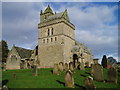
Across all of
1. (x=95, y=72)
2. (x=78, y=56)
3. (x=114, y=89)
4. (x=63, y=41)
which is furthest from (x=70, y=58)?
(x=114, y=89)

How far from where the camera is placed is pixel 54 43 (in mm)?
35219

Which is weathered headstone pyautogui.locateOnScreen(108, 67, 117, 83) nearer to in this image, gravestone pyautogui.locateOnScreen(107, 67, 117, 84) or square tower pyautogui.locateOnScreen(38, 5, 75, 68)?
gravestone pyautogui.locateOnScreen(107, 67, 117, 84)

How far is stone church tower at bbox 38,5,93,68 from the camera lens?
34062 millimetres

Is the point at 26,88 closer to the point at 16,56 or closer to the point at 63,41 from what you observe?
the point at 63,41

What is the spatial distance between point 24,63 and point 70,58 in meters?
11.3

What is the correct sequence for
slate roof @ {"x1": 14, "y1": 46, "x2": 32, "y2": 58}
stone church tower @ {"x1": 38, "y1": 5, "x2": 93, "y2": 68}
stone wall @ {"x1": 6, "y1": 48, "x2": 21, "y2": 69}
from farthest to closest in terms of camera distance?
slate roof @ {"x1": 14, "y1": 46, "x2": 32, "y2": 58}
stone wall @ {"x1": 6, "y1": 48, "x2": 21, "y2": 69}
stone church tower @ {"x1": 38, "y1": 5, "x2": 93, "y2": 68}

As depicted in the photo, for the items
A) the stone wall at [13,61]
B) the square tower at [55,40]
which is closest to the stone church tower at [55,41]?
the square tower at [55,40]

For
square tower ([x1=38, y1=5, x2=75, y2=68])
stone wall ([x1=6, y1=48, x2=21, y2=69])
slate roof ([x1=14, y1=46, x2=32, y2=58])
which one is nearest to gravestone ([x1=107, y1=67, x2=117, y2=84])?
square tower ([x1=38, y1=5, x2=75, y2=68])

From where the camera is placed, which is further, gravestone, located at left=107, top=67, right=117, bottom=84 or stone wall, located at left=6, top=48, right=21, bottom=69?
stone wall, located at left=6, top=48, right=21, bottom=69

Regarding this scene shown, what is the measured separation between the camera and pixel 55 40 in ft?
116

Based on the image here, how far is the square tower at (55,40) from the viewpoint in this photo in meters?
34.1

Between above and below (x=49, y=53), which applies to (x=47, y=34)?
above

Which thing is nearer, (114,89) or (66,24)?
(114,89)

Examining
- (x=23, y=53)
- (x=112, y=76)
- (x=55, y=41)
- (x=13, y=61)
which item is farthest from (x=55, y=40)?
(x=112, y=76)
